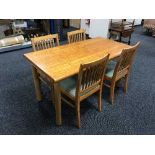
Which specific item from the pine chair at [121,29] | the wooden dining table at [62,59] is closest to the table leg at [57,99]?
the wooden dining table at [62,59]

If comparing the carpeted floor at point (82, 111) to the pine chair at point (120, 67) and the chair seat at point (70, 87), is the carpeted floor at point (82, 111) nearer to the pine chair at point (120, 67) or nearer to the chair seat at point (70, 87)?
the pine chair at point (120, 67)

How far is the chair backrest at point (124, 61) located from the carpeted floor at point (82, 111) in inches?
17.5

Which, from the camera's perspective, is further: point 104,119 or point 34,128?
point 104,119

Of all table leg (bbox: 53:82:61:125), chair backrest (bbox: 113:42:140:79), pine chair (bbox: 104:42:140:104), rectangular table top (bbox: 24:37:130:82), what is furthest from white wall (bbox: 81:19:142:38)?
table leg (bbox: 53:82:61:125)

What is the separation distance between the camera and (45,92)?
2363mm

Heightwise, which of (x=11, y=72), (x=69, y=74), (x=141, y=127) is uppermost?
(x=69, y=74)

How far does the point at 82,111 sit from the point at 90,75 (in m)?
0.69

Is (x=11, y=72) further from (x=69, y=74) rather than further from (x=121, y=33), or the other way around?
(x=121, y=33)

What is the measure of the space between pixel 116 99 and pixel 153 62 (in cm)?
174

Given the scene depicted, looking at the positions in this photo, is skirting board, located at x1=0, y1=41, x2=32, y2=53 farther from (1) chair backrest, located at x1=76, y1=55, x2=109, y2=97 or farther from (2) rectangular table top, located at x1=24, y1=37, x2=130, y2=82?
(1) chair backrest, located at x1=76, y1=55, x2=109, y2=97

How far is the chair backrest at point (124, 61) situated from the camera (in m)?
1.76

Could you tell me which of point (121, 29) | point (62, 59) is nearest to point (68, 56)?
point (62, 59)

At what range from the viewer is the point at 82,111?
2.04 m

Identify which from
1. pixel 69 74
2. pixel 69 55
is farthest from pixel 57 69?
pixel 69 55
